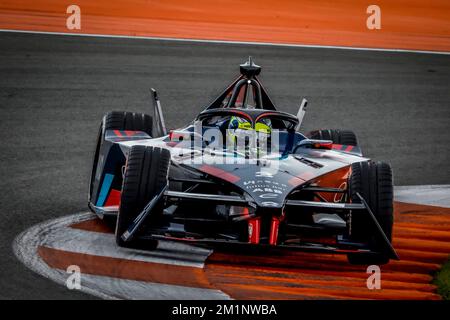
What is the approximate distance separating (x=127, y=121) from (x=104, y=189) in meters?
1.20

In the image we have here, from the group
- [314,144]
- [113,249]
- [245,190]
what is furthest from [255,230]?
[314,144]

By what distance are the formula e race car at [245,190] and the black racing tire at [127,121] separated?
470mm

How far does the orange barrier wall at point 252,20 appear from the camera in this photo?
21.4 m

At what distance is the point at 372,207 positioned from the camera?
7.13 metres

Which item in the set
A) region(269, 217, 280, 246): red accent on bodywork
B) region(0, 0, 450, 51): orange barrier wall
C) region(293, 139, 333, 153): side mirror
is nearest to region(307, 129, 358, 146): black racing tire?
region(293, 139, 333, 153): side mirror

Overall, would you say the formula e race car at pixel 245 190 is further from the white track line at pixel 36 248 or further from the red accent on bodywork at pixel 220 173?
the white track line at pixel 36 248

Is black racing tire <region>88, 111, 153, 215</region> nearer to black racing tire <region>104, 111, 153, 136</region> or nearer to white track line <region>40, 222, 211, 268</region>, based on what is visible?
black racing tire <region>104, 111, 153, 136</region>

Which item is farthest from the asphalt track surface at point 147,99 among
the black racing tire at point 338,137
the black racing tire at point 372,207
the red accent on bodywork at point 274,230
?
the black racing tire at point 372,207

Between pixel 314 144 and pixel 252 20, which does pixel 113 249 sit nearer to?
pixel 314 144

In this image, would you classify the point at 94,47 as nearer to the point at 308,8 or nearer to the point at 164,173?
the point at 308,8

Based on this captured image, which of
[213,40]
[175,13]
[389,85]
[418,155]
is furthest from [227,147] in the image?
[175,13]

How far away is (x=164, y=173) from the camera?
282 inches

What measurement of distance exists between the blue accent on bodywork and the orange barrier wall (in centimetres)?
1238

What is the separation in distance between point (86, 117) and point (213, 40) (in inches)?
315
